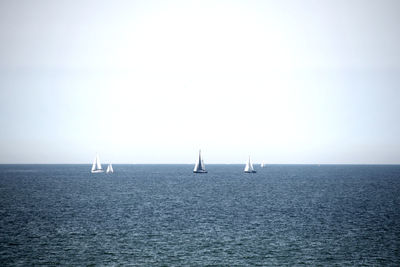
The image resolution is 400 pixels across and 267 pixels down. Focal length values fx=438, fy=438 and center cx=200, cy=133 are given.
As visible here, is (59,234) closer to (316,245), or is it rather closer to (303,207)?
(316,245)

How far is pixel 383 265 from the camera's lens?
139 feet

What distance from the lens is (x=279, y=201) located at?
334 feet

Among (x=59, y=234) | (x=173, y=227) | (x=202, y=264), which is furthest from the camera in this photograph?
(x=173, y=227)

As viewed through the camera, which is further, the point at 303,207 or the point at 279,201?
the point at 279,201

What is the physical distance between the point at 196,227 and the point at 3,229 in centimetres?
2642

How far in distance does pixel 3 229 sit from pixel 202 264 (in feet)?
105

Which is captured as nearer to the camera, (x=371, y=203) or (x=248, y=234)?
(x=248, y=234)

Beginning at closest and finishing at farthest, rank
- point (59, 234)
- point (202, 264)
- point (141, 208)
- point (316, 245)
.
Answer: point (202, 264) < point (316, 245) < point (59, 234) < point (141, 208)

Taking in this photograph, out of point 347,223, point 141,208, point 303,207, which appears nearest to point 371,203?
point 303,207

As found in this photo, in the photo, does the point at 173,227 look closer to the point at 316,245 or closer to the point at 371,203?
the point at 316,245

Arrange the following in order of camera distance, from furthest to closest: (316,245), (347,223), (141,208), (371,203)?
1. (371,203)
2. (141,208)
3. (347,223)
4. (316,245)

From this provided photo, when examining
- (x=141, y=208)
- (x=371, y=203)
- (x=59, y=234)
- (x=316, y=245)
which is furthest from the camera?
(x=371, y=203)

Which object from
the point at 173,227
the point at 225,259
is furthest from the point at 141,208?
the point at 225,259

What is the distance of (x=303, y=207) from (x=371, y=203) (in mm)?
19400
